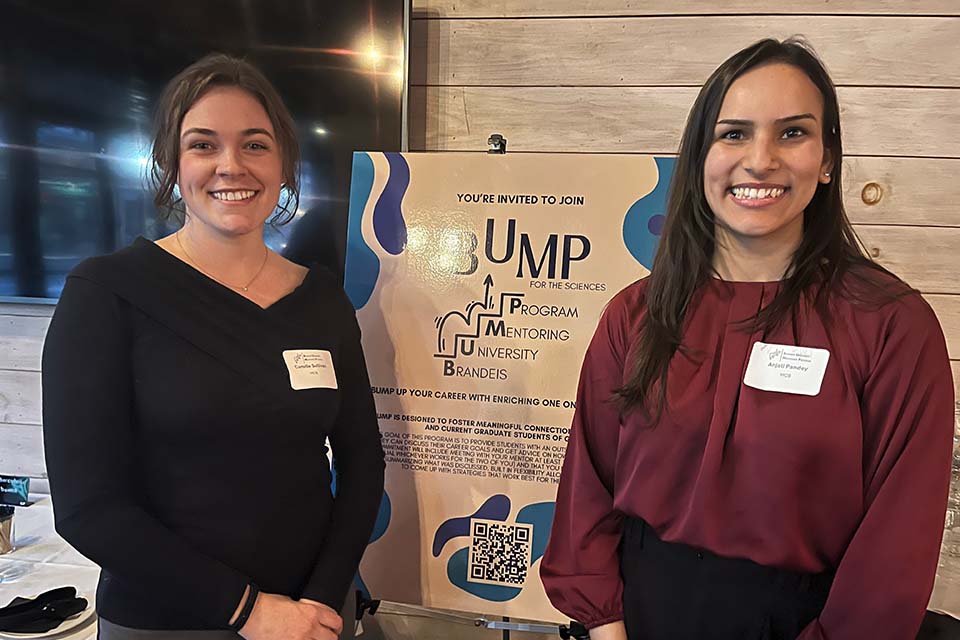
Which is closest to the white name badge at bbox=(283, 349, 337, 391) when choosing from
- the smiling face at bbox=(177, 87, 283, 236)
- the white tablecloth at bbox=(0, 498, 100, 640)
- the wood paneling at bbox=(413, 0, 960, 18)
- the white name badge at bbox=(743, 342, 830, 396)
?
the smiling face at bbox=(177, 87, 283, 236)

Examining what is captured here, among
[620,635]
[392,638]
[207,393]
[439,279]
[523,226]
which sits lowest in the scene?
[392,638]

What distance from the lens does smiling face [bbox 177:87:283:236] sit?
1.14m

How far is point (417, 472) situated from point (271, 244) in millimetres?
753

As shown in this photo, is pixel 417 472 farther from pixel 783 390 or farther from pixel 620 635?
pixel 783 390

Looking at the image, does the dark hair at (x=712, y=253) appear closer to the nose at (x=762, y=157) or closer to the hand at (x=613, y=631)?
the nose at (x=762, y=157)

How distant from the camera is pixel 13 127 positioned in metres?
1.97

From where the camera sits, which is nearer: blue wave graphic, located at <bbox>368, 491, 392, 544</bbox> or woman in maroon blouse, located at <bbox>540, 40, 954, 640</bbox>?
woman in maroon blouse, located at <bbox>540, 40, 954, 640</bbox>

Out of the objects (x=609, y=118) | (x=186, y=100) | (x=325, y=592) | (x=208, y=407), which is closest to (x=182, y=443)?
(x=208, y=407)

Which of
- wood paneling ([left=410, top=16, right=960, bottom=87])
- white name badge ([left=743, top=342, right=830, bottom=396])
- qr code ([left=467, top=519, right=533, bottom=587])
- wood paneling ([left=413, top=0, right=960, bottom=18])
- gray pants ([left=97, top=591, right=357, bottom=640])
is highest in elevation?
wood paneling ([left=413, top=0, right=960, bottom=18])

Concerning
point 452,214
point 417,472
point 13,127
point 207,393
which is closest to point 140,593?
point 207,393

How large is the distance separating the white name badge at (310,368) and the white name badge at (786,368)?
0.67 metres

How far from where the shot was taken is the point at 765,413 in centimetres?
91

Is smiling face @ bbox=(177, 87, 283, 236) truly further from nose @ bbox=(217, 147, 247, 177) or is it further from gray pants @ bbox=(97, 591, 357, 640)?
gray pants @ bbox=(97, 591, 357, 640)

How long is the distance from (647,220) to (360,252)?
0.68m
